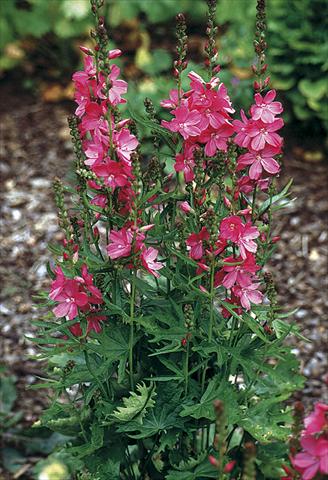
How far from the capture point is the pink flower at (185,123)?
7.00 feet

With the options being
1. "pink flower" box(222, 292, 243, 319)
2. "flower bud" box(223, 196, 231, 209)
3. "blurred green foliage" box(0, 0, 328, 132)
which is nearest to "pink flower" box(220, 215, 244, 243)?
"flower bud" box(223, 196, 231, 209)

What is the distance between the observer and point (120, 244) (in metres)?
2.12

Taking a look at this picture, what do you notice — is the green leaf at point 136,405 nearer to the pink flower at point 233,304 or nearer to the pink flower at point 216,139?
the pink flower at point 233,304

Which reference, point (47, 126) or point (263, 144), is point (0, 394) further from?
point (47, 126)

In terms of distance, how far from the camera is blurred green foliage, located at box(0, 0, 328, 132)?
5.18 m

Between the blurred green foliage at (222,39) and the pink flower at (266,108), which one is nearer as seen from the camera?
the pink flower at (266,108)

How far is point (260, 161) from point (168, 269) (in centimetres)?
40

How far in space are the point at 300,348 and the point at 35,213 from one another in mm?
1878

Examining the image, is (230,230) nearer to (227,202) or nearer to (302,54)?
(227,202)

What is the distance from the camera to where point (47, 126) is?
5.76 m

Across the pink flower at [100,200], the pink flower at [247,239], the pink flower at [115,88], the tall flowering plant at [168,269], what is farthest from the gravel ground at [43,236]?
the pink flower at [115,88]

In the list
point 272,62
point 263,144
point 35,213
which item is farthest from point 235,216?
point 272,62

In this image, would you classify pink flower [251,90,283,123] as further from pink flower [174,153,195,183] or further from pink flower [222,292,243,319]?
pink flower [222,292,243,319]

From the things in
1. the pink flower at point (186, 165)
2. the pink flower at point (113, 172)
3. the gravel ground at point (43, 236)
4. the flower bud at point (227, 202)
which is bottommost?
the gravel ground at point (43, 236)
